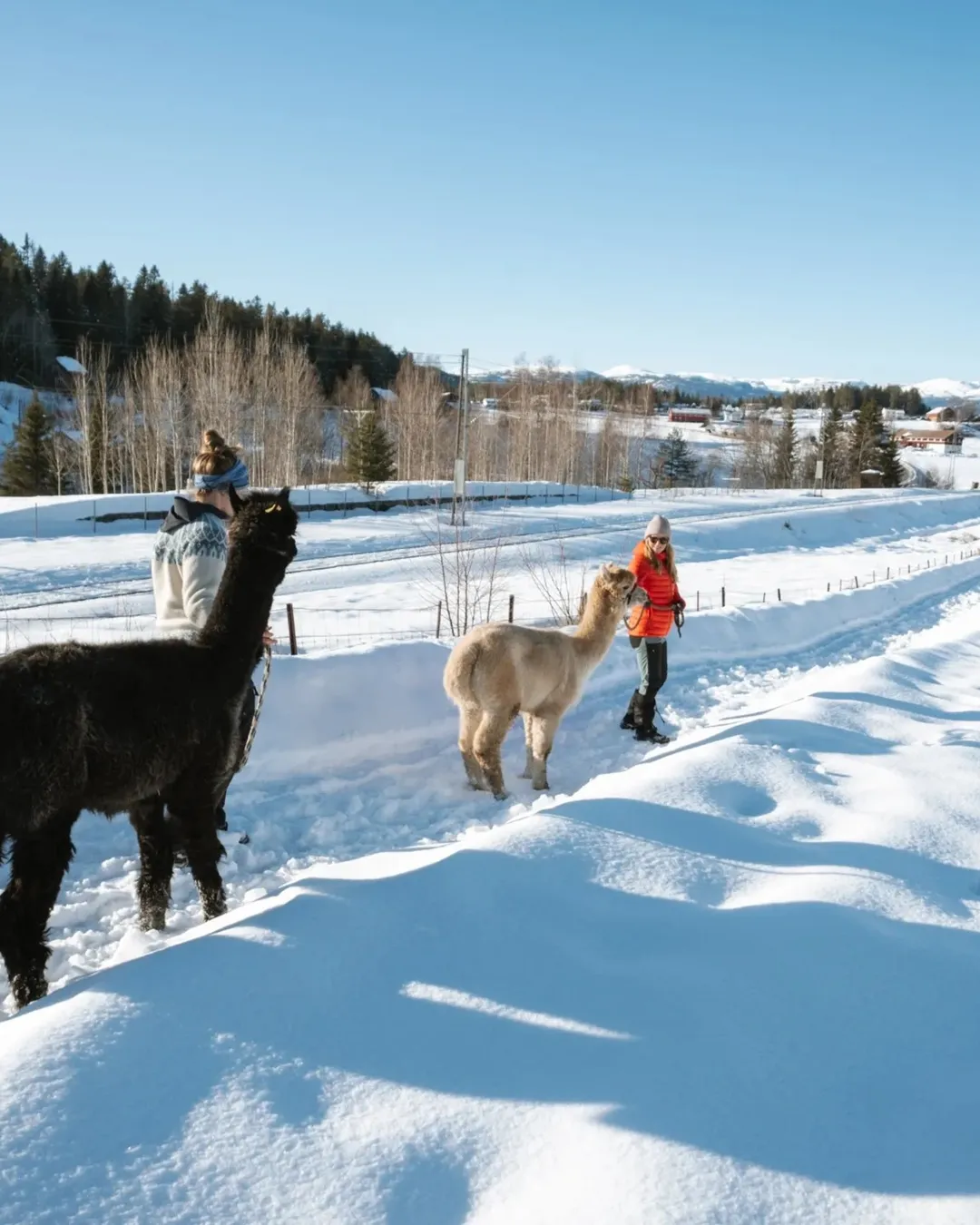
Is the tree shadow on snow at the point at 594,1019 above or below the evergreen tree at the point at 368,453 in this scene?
below

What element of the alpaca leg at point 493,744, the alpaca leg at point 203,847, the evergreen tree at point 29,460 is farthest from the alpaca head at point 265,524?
the evergreen tree at point 29,460

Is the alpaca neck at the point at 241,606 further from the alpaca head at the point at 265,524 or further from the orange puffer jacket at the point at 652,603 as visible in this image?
the orange puffer jacket at the point at 652,603

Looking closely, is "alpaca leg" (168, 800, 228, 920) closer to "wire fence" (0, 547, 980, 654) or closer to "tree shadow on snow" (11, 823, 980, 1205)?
"tree shadow on snow" (11, 823, 980, 1205)

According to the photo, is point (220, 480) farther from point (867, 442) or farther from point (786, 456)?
point (786, 456)

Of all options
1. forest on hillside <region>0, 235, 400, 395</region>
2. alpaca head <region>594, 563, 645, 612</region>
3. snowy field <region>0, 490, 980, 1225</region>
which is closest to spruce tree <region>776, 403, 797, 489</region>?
forest on hillside <region>0, 235, 400, 395</region>

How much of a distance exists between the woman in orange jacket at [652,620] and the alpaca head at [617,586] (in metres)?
1.05

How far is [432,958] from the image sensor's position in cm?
287

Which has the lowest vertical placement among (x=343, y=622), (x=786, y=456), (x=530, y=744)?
(x=343, y=622)


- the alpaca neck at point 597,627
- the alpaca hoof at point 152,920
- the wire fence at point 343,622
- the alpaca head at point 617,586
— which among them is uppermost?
the alpaca head at point 617,586

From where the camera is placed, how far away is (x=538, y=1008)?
265 centimetres

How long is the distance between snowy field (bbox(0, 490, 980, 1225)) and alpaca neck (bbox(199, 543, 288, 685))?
951 mm

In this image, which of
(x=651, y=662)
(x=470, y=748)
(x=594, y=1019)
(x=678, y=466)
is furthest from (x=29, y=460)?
(x=678, y=466)

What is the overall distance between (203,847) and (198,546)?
1.44m

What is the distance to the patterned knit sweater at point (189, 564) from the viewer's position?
429 centimetres
